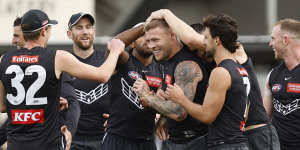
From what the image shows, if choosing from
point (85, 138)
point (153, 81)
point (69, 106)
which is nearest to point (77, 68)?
point (69, 106)

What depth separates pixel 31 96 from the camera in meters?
6.92

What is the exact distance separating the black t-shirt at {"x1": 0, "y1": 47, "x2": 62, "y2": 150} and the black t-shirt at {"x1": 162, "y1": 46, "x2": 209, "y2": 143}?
4.31 feet

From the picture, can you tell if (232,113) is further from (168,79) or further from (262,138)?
(262,138)

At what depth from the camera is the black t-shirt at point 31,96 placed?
6.89 metres

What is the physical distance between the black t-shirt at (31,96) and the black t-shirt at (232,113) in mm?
1833

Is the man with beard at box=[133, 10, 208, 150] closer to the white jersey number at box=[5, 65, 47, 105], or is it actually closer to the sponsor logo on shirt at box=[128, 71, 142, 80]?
the sponsor logo on shirt at box=[128, 71, 142, 80]

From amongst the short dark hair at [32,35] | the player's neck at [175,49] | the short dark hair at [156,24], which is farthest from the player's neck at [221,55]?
the short dark hair at [32,35]

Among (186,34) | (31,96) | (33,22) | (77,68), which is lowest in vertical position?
(31,96)

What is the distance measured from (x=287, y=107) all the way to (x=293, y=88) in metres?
0.28

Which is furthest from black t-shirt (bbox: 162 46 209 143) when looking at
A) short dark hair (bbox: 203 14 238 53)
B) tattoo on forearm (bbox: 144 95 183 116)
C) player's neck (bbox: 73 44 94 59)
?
player's neck (bbox: 73 44 94 59)

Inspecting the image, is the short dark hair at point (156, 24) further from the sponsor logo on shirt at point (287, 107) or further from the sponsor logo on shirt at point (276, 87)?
the sponsor logo on shirt at point (287, 107)

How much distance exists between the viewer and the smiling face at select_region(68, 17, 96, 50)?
9.20 m

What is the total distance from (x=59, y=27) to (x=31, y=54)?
29.2 feet

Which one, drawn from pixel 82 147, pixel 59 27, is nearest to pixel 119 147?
pixel 82 147
